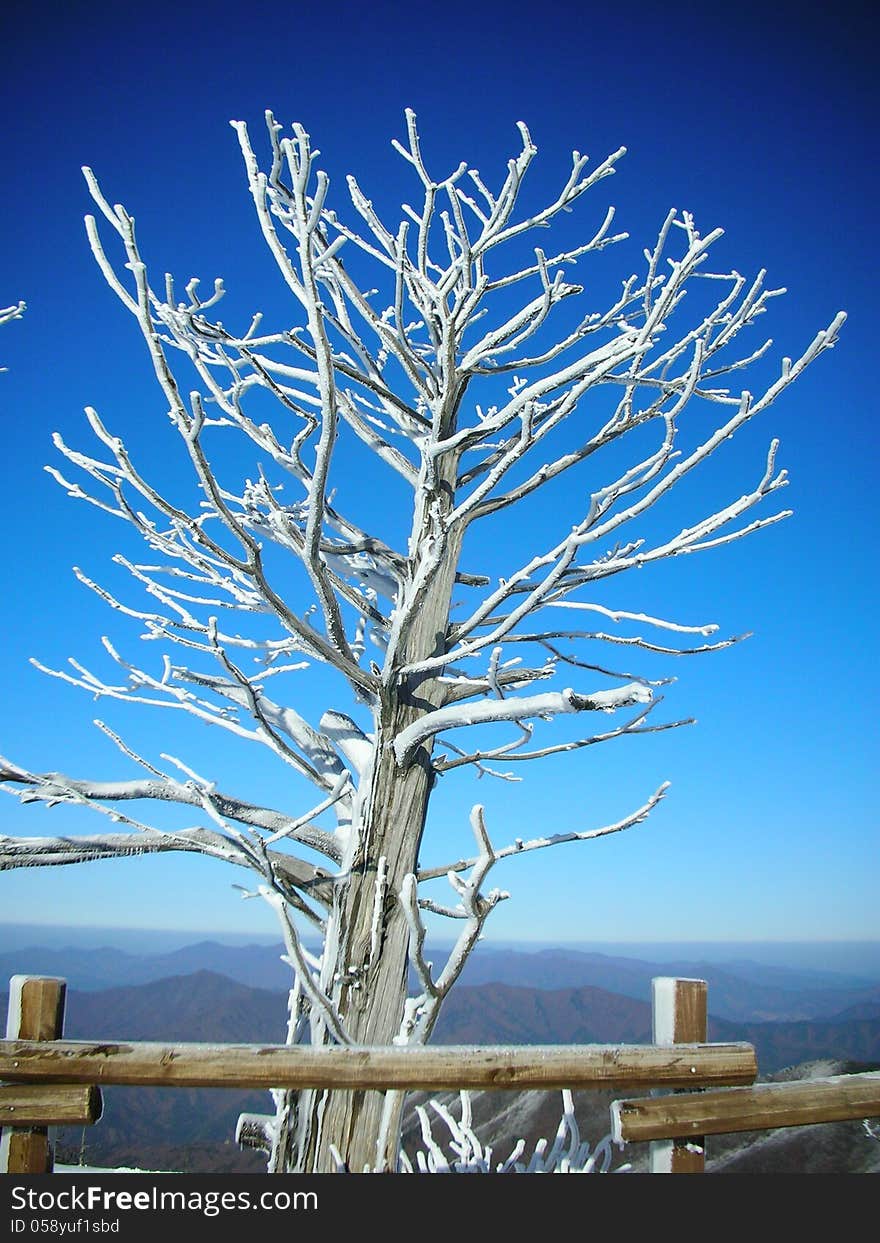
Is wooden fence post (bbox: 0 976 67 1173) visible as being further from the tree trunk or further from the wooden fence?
the tree trunk

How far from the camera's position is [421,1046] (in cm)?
252

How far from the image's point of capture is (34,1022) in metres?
2.53

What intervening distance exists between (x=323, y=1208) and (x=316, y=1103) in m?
0.33

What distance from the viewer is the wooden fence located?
241 cm

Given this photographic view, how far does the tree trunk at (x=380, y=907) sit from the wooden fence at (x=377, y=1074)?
0.68m

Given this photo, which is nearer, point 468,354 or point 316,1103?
point 316,1103

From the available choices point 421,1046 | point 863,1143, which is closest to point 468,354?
point 421,1046

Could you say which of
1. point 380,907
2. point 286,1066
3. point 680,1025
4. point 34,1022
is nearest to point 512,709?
point 380,907

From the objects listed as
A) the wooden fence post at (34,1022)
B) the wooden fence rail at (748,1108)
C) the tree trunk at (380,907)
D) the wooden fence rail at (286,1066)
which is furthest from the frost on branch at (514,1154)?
the wooden fence post at (34,1022)

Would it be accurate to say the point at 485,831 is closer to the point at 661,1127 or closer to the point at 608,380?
the point at 661,1127

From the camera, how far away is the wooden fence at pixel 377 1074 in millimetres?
2412

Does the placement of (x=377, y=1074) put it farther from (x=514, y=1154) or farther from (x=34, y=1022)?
(x=514, y=1154)

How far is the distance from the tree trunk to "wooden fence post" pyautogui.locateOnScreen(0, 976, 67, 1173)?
88cm

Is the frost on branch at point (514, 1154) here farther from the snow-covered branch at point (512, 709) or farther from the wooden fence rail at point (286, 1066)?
the snow-covered branch at point (512, 709)
